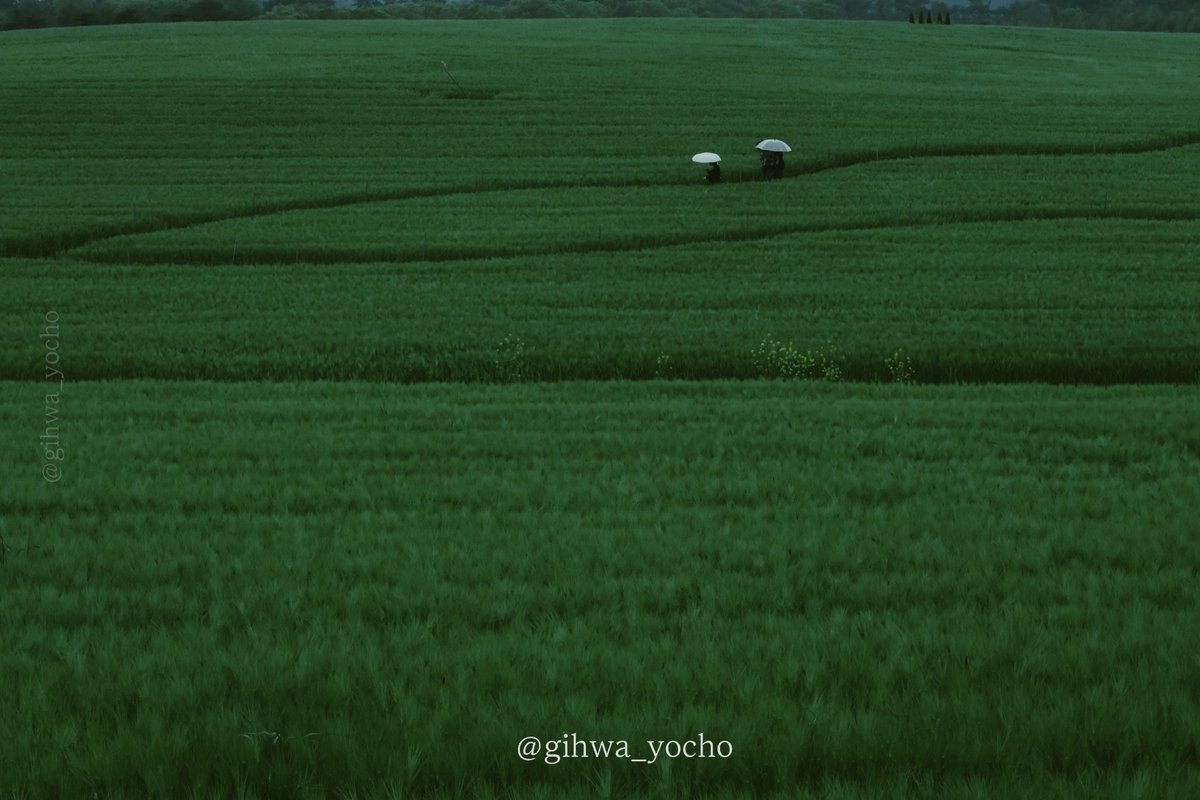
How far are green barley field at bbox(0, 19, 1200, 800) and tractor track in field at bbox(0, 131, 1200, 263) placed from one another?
0.54 feet

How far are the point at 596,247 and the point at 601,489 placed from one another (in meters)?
18.5

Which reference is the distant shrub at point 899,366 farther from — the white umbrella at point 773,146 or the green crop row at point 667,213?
the white umbrella at point 773,146

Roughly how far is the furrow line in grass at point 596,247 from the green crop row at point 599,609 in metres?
15.0

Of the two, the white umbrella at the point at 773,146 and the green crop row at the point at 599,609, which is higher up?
the white umbrella at the point at 773,146

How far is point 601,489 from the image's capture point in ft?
28.0

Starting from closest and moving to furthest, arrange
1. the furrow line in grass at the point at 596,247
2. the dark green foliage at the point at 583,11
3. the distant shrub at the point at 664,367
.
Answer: the distant shrub at the point at 664,367, the furrow line in grass at the point at 596,247, the dark green foliage at the point at 583,11

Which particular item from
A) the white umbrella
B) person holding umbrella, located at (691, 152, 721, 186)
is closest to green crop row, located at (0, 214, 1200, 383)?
person holding umbrella, located at (691, 152, 721, 186)

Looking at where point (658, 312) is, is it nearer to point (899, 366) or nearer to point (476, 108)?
point (899, 366)

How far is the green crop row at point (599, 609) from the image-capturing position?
4.25 meters

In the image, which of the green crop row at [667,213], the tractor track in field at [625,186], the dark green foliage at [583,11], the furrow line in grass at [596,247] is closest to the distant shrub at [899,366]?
the furrow line in grass at [596,247]

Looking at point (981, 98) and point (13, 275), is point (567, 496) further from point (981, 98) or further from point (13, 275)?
point (981, 98)

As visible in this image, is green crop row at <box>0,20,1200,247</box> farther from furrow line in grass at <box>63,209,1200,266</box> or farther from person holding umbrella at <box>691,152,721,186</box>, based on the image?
furrow line in grass at <box>63,209,1200,266</box>

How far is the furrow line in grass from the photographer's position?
83.6ft

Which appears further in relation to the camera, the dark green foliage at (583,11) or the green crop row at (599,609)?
the dark green foliage at (583,11)
